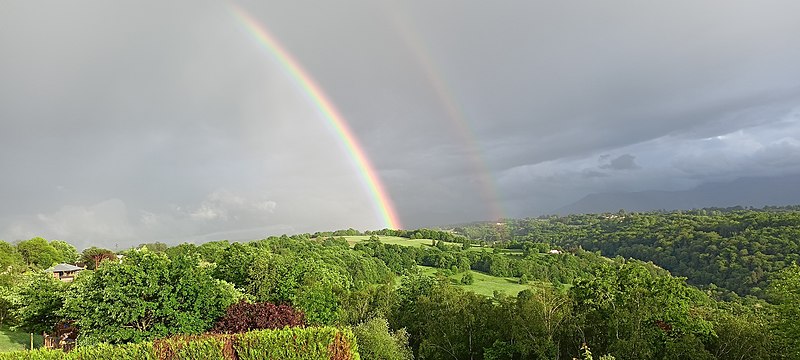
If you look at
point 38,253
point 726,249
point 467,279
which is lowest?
point 467,279

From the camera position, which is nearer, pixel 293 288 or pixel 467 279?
pixel 293 288

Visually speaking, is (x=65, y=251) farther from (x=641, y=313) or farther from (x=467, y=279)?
(x=641, y=313)

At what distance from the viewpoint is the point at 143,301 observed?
1083 inches

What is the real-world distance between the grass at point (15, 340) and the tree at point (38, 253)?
57.9m

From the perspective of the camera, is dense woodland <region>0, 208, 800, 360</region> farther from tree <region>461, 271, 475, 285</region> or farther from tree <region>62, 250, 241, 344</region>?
tree <region>461, 271, 475, 285</region>

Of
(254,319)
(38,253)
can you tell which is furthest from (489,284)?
(38,253)

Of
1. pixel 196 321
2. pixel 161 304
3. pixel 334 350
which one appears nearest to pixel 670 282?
pixel 334 350

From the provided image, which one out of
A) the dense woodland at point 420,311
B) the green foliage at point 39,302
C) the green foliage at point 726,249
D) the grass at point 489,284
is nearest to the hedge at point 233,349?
the dense woodland at point 420,311

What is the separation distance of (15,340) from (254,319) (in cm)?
2455

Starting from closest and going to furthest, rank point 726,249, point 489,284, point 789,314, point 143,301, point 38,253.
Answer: point 789,314 < point 143,301 < point 38,253 < point 726,249 < point 489,284

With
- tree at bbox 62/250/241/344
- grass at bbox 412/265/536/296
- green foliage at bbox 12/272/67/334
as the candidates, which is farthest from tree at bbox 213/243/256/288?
grass at bbox 412/265/536/296

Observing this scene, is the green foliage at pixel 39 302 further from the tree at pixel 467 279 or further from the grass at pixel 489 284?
the tree at pixel 467 279

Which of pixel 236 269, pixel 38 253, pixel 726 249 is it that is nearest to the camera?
pixel 236 269

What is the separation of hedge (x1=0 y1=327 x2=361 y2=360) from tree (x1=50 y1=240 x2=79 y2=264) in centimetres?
9813
